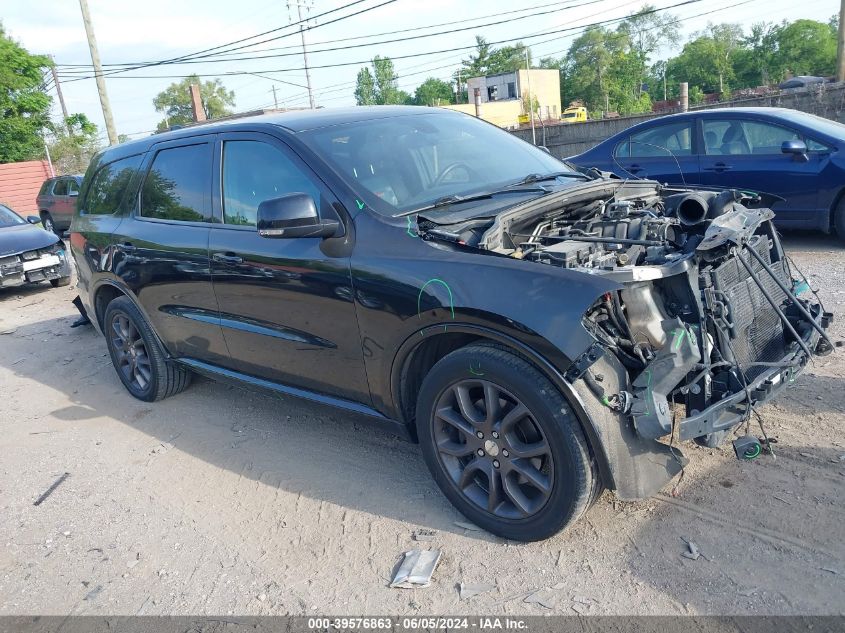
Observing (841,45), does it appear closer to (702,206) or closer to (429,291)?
(702,206)

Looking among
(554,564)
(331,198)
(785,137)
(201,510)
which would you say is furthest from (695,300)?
(785,137)

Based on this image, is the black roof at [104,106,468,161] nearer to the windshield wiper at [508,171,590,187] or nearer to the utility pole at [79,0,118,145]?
the windshield wiper at [508,171,590,187]

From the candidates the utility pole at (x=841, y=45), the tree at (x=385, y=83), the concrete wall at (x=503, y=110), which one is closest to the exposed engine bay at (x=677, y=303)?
the utility pole at (x=841, y=45)

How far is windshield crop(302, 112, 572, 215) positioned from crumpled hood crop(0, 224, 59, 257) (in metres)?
8.37

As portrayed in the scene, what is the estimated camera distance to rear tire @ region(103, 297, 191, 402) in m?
5.09

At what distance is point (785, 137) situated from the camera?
7.58 metres

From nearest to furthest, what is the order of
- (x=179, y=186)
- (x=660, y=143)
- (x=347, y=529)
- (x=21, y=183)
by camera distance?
(x=347, y=529) < (x=179, y=186) < (x=660, y=143) < (x=21, y=183)

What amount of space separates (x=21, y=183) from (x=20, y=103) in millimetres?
6290

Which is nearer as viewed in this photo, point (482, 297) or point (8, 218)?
point (482, 297)

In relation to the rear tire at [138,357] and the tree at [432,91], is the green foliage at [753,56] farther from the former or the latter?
the rear tire at [138,357]

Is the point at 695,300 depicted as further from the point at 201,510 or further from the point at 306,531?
the point at 201,510

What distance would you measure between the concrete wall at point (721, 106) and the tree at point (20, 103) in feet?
75.1

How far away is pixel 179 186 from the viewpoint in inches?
178

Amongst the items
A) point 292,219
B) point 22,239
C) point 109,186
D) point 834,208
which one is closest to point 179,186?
point 109,186
